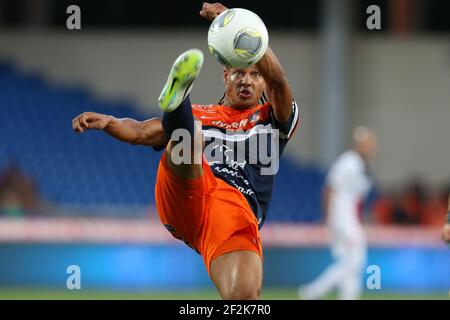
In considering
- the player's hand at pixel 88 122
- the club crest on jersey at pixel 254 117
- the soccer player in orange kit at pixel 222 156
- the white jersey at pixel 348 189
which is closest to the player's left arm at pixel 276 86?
the soccer player in orange kit at pixel 222 156

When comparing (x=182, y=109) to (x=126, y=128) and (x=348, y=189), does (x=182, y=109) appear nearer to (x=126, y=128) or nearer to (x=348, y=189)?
(x=126, y=128)

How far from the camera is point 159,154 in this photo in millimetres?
20469

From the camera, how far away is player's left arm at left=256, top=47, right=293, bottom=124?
7.43 m

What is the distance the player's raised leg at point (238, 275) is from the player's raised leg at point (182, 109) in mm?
668

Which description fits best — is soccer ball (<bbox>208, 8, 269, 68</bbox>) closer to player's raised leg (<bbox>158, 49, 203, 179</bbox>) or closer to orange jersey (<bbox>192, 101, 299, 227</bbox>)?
player's raised leg (<bbox>158, 49, 203, 179</bbox>)

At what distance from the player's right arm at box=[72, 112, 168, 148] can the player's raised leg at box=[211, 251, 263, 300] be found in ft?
3.05

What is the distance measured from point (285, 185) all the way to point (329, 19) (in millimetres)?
3957

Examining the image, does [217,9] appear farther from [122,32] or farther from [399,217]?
[122,32]

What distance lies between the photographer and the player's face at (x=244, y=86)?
25.7 feet

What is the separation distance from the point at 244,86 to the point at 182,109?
3.93 feet

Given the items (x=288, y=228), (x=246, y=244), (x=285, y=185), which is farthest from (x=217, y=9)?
(x=285, y=185)

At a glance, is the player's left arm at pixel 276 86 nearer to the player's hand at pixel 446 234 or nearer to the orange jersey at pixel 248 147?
the orange jersey at pixel 248 147

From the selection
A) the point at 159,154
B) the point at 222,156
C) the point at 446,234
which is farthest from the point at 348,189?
the point at 222,156

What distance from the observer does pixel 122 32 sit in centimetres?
2306
